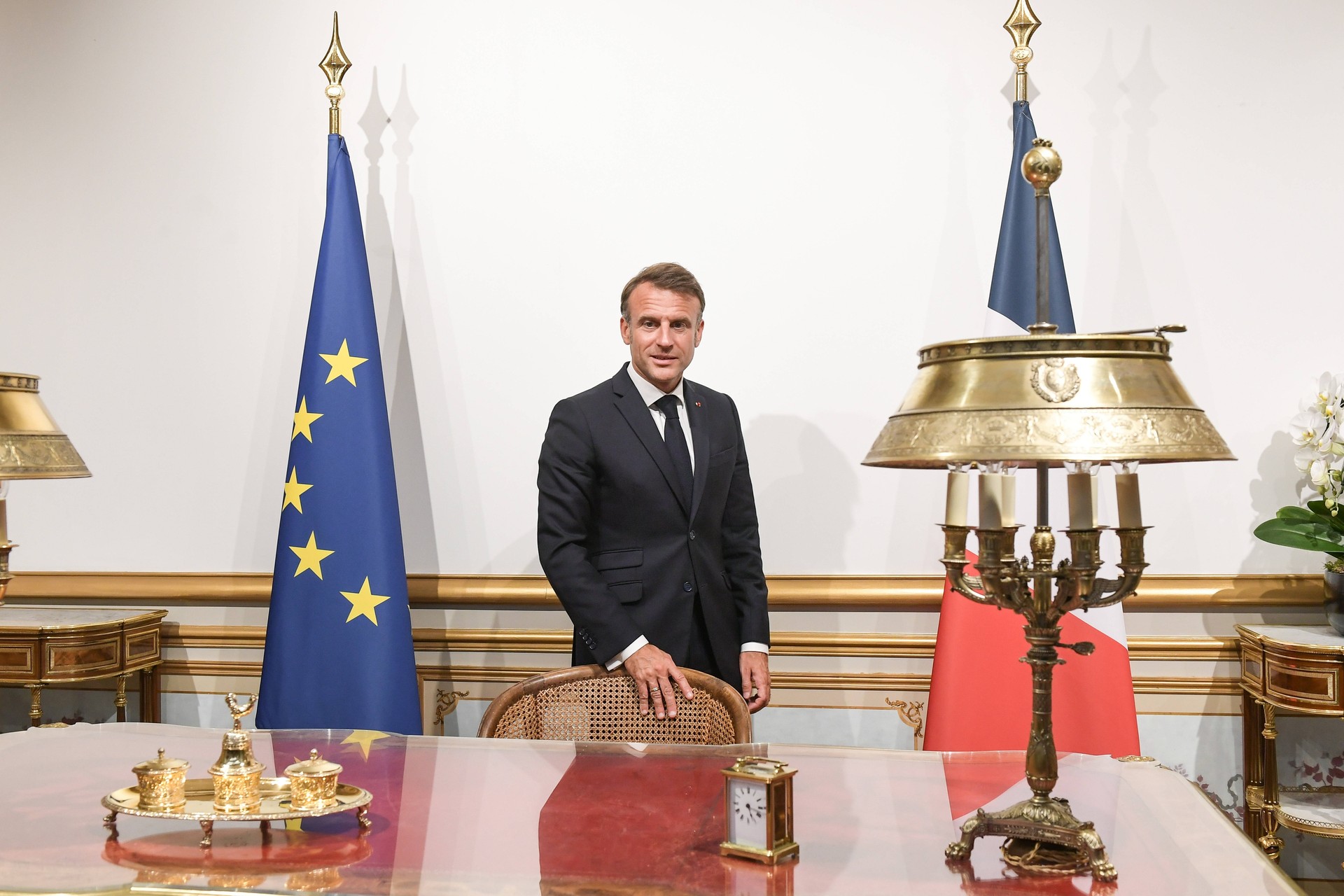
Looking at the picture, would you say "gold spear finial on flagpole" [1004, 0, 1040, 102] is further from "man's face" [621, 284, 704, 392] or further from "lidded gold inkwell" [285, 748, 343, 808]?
"lidded gold inkwell" [285, 748, 343, 808]

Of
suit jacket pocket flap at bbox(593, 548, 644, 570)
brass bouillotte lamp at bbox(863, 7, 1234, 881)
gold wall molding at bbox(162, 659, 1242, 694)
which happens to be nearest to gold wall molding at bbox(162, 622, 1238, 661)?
gold wall molding at bbox(162, 659, 1242, 694)

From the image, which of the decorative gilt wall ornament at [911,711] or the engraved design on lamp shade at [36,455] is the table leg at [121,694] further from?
the decorative gilt wall ornament at [911,711]

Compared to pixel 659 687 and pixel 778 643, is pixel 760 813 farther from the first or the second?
pixel 778 643

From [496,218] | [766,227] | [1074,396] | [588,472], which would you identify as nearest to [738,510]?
[588,472]

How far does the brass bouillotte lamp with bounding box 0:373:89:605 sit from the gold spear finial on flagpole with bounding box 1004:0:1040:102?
2.72 meters

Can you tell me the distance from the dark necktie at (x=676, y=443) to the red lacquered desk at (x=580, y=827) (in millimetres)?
1006

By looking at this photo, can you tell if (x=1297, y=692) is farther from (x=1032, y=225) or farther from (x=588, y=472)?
(x=588, y=472)

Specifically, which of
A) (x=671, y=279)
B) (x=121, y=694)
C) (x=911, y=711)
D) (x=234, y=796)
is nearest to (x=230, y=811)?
(x=234, y=796)

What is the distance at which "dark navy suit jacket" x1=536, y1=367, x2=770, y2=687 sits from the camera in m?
2.78

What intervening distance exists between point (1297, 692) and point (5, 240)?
431 cm

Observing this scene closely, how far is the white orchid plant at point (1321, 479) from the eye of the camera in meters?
3.08

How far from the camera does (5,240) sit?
391 cm

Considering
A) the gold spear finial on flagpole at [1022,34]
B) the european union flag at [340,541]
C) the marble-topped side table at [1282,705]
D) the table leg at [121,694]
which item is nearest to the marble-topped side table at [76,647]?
the table leg at [121,694]

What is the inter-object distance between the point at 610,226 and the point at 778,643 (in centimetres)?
143
